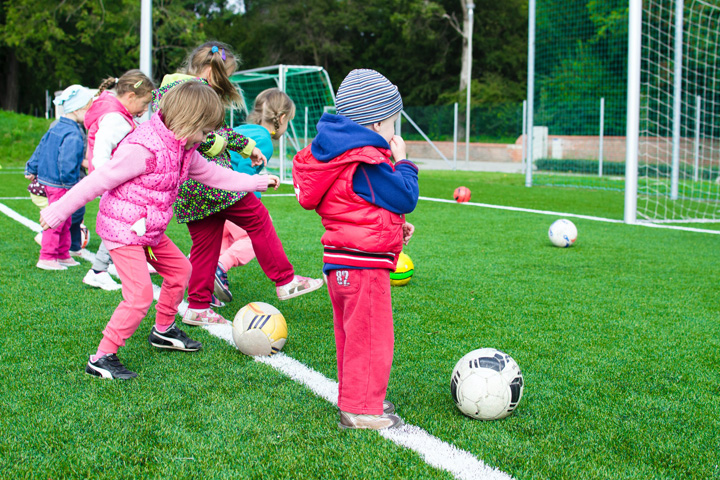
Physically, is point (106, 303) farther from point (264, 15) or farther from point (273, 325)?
point (264, 15)

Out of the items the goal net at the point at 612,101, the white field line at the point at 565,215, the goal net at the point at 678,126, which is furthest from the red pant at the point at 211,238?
the goal net at the point at 612,101

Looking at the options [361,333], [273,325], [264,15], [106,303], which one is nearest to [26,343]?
[106,303]

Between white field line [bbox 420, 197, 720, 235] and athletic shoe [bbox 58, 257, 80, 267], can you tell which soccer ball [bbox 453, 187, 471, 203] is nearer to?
white field line [bbox 420, 197, 720, 235]

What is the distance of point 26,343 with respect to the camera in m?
3.86

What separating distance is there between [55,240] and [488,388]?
184 inches

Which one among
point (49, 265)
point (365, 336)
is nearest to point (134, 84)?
point (49, 265)

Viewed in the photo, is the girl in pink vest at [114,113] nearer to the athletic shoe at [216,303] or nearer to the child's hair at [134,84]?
the child's hair at [134,84]

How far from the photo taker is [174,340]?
12.5ft

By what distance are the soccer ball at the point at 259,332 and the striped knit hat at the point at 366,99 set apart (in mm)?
1468

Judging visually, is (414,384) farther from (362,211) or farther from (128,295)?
(128,295)

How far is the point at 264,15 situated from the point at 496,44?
55.2ft

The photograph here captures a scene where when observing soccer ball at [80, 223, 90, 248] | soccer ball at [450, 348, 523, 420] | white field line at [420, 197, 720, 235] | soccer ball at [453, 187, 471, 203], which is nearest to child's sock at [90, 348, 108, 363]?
soccer ball at [450, 348, 523, 420]

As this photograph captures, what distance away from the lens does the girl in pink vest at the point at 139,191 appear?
3.23 m

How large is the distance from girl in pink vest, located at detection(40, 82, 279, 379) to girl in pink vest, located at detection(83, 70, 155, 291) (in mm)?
766
